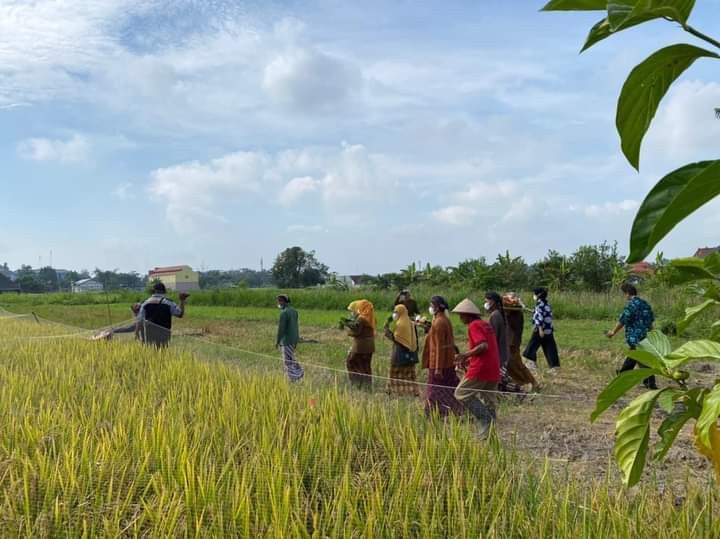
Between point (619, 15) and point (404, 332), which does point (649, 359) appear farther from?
point (404, 332)

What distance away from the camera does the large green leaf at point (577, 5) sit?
606 mm

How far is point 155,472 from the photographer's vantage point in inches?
103

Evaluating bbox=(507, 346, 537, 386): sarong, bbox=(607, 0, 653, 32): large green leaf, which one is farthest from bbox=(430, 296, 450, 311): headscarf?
bbox=(607, 0, 653, 32): large green leaf

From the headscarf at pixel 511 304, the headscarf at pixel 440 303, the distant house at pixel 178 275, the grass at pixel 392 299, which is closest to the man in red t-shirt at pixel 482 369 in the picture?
the headscarf at pixel 440 303

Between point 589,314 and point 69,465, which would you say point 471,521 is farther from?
point 589,314

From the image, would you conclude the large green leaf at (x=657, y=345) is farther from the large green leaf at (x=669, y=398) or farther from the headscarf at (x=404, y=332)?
the headscarf at (x=404, y=332)

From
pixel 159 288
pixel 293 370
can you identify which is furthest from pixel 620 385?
pixel 159 288

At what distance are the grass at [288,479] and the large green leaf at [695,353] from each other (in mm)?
1458

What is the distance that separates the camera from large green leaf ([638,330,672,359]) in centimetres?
83

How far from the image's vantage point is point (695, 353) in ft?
2.38

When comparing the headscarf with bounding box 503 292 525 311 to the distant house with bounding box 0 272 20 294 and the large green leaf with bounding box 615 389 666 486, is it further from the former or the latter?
the distant house with bounding box 0 272 20 294

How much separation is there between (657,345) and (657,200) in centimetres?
33

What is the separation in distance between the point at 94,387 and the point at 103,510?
2531 mm

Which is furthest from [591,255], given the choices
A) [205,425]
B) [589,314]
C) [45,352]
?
[205,425]
